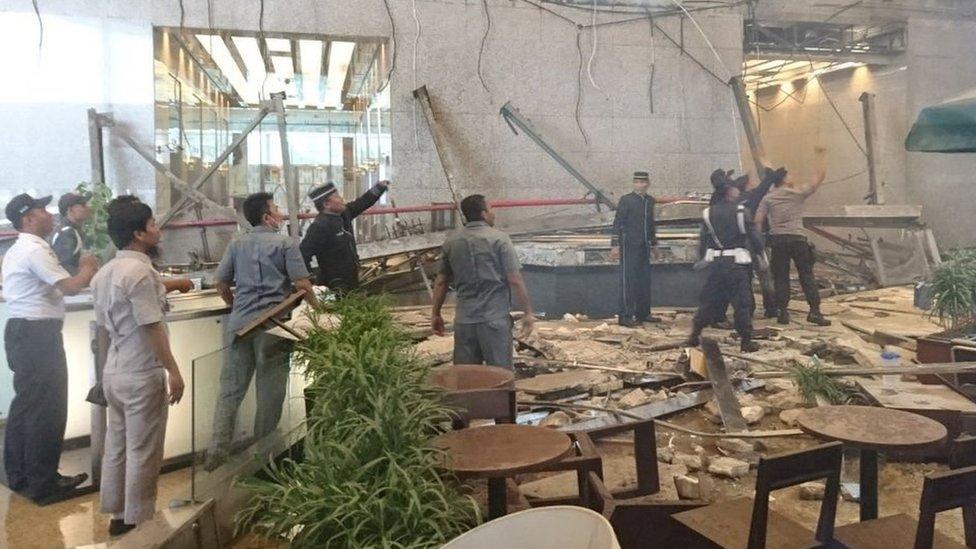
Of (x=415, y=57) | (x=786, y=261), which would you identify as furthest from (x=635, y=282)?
(x=415, y=57)

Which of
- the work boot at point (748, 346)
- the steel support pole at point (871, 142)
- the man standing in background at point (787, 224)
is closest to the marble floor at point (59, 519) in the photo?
the work boot at point (748, 346)

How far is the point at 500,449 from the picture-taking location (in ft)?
7.21

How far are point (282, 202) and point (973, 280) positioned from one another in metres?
4.58

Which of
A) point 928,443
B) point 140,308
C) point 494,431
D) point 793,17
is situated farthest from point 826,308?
point 140,308

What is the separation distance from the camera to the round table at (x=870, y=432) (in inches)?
89.7

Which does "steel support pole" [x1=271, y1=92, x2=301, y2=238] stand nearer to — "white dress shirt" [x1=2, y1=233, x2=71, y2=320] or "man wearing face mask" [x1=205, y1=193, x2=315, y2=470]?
"man wearing face mask" [x1=205, y1=193, x2=315, y2=470]

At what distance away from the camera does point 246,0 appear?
409 cm

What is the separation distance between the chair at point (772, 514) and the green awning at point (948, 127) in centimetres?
245

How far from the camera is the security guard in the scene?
4.28m

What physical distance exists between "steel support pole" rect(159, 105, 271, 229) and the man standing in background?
3217 mm

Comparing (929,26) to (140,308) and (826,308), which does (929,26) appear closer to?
(826,308)

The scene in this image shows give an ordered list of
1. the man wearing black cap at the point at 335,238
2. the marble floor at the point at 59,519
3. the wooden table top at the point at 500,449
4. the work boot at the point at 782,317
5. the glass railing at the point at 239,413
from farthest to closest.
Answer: the work boot at the point at 782,317 → the man wearing black cap at the point at 335,238 → the marble floor at the point at 59,519 → the glass railing at the point at 239,413 → the wooden table top at the point at 500,449

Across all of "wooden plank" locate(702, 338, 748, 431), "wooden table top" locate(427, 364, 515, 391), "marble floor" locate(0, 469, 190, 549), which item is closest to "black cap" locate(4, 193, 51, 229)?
"marble floor" locate(0, 469, 190, 549)

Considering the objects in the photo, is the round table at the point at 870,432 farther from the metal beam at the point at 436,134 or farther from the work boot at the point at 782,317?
the metal beam at the point at 436,134
